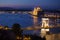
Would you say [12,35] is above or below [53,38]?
above

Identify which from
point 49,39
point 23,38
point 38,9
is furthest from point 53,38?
point 38,9

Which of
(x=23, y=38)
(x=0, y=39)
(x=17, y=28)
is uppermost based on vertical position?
(x=0, y=39)

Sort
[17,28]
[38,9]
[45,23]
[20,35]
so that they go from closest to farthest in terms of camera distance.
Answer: [17,28] → [20,35] → [45,23] → [38,9]

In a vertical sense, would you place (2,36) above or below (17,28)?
above

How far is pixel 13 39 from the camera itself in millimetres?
417

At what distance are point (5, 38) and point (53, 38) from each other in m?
1.18

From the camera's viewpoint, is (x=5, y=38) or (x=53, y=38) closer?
(x=5, y=38)

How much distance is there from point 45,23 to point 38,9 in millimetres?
1236

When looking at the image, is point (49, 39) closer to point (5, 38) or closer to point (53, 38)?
point (53, 38)

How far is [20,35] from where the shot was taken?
1.77 meters

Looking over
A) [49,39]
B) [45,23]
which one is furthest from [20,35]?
[45,23]

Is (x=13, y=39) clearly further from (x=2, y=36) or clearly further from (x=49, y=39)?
(x=49, y=39)

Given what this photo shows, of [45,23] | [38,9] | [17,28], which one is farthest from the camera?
[38,9]

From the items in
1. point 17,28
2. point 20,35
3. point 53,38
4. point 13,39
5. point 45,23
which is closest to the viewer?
point 13,39
